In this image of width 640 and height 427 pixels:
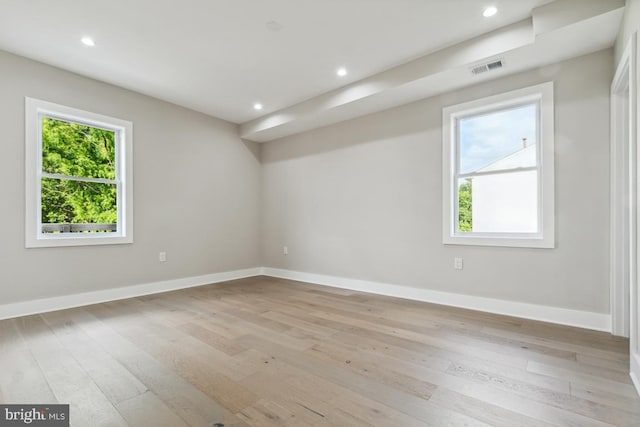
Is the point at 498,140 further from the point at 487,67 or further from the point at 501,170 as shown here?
the point at 487,67

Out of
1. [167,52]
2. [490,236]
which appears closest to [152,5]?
[167,52]

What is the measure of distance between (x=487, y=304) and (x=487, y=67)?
241 centimetres

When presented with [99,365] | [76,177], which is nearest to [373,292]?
[99,365]

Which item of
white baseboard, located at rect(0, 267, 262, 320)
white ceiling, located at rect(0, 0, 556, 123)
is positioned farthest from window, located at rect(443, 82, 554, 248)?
white baseboard, located at rect(0, 267, 262, 320)

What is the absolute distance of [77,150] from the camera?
3.63m

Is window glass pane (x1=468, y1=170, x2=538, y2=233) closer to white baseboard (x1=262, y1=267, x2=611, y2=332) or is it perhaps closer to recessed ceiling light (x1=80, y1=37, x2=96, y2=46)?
white baseboard (x1=262, y1=267, x2=611, y2=332)

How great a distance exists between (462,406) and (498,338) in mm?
1173

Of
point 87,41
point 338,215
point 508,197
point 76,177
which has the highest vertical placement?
point 87,41

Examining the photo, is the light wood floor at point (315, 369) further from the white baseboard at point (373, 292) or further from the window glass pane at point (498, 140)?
the window glass pane at point (498, 140)

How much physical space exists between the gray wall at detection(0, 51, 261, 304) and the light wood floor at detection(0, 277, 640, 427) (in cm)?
57

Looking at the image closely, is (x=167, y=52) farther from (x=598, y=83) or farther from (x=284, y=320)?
(x=598, y=83)

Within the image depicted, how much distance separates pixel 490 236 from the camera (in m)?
3.28

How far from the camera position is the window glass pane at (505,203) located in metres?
3.07

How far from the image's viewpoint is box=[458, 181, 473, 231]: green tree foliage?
348cm
